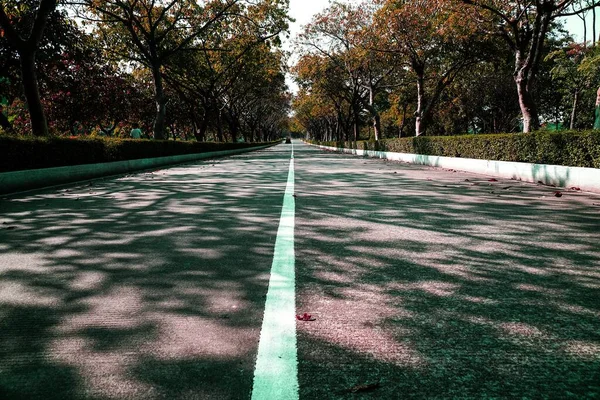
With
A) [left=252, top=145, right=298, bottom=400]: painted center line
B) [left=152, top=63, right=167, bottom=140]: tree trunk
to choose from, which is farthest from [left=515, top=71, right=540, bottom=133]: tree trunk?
[left=152, top=63, right=167, bottom=140]: tree trunk

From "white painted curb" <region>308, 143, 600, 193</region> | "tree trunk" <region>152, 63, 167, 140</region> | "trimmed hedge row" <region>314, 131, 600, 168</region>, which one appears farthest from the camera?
"tree trunk" <region>152, 63, 167, 140</region>

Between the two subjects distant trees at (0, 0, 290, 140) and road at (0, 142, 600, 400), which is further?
distant trees at (0, 0, 290, 140)

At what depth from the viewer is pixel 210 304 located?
266 cm

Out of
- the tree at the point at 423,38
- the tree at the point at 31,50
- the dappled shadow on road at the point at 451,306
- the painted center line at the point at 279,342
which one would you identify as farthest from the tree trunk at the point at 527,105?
the tree at the point at 31,50

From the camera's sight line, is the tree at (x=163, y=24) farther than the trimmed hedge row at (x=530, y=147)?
Yes

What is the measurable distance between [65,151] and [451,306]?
495 inches

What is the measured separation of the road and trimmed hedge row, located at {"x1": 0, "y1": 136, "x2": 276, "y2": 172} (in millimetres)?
5237

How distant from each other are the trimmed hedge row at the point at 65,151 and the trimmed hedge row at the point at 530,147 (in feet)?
45.5

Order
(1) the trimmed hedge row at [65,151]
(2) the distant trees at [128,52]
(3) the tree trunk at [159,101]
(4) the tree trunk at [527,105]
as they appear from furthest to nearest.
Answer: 1. (3) the tree trunk at [159,101]
2. (2) the distant trees at [128,52]
3. (4) the tree trunk at [527,105]
4. (1) the trimmed hedge row at [65,151]

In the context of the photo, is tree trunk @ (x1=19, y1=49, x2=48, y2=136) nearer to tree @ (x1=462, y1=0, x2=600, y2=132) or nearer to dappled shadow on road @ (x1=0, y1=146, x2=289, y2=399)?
dappled shadow on road @ (x1=0, y1=146, x2=289, y2=399)

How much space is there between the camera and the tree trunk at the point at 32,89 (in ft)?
43.7

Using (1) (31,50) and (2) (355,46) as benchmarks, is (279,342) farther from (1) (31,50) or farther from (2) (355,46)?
(2) (355,46)

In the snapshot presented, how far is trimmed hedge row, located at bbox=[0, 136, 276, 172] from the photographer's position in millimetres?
9688

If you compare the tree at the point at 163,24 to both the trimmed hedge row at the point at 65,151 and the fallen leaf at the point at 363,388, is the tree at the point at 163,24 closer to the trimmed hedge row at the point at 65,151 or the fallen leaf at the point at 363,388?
the trimmed hedge row at the point at 65,151
